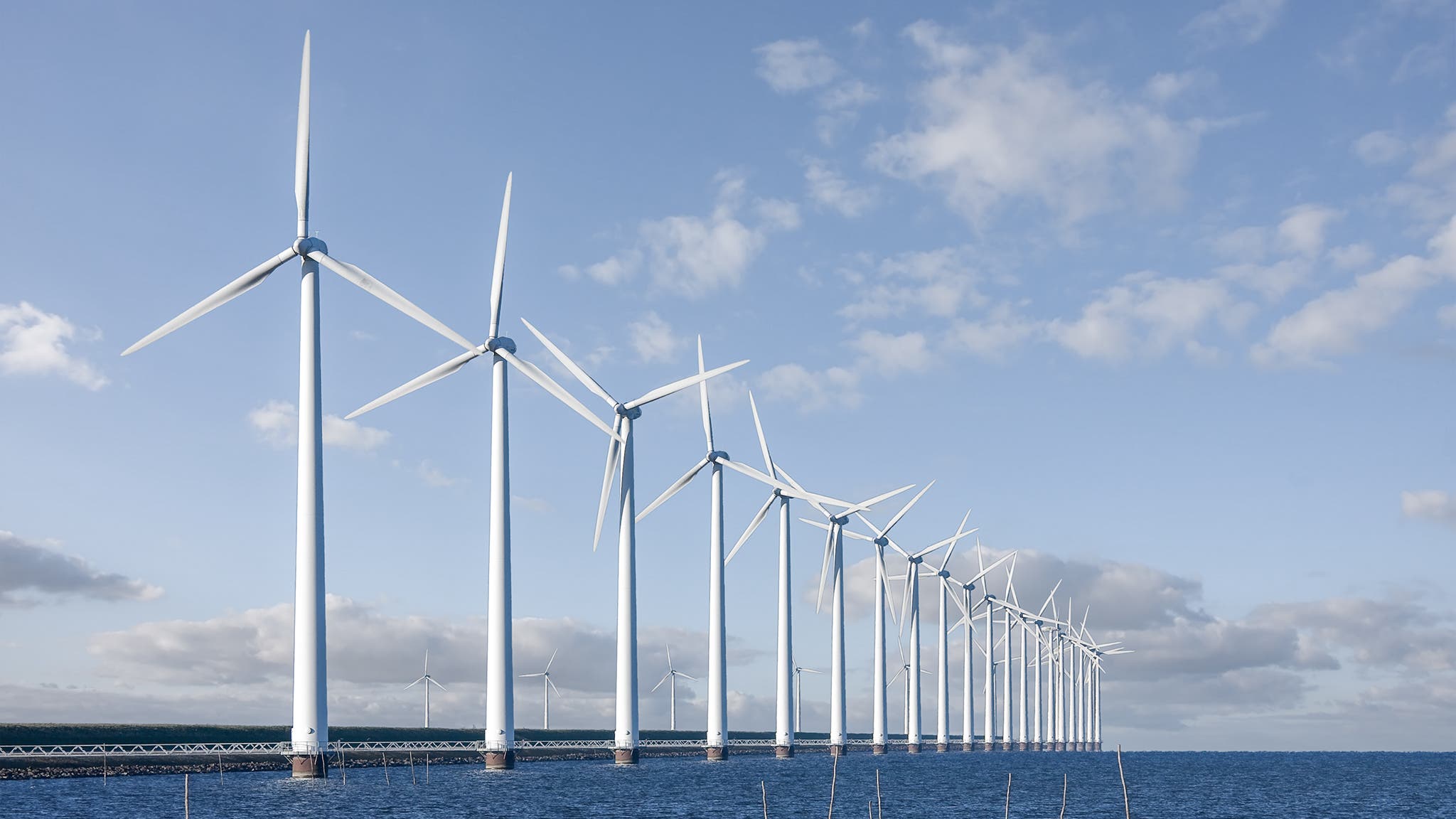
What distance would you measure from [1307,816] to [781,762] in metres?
88.1

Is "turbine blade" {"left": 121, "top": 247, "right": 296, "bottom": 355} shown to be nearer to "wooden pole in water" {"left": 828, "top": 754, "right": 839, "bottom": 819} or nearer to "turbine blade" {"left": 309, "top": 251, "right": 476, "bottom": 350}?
"turbine blade" {"left": 309, "top": 251, "right": 476, "bottom": 350}

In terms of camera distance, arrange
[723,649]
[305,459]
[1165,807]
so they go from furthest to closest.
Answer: [723,649] → [1165,807] → [305,459]

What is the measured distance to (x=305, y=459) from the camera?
98.5 metres

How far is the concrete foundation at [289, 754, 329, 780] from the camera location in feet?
313

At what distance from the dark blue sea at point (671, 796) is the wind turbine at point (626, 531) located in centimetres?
595

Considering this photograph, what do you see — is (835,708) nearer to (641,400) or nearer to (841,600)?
(841,600)

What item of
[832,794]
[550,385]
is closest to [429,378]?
[550,385]

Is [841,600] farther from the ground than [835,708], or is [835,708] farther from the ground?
[841,600]

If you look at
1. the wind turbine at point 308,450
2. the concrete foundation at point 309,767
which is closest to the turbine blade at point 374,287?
the wind turbine at point 308,450

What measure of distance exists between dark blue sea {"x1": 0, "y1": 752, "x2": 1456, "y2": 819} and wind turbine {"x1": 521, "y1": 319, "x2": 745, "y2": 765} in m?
5.95

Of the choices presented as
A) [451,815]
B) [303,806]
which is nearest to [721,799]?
[451,815]

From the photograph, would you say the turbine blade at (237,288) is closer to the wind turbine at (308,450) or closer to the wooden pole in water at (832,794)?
the wind turbine at (308,450)

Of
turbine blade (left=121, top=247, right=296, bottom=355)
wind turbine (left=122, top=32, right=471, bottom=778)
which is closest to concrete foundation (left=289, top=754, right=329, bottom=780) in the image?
wind turbine (left=122, top=32, right=471, bottom=778)

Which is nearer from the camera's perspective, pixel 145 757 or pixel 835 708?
pixel 145 757
